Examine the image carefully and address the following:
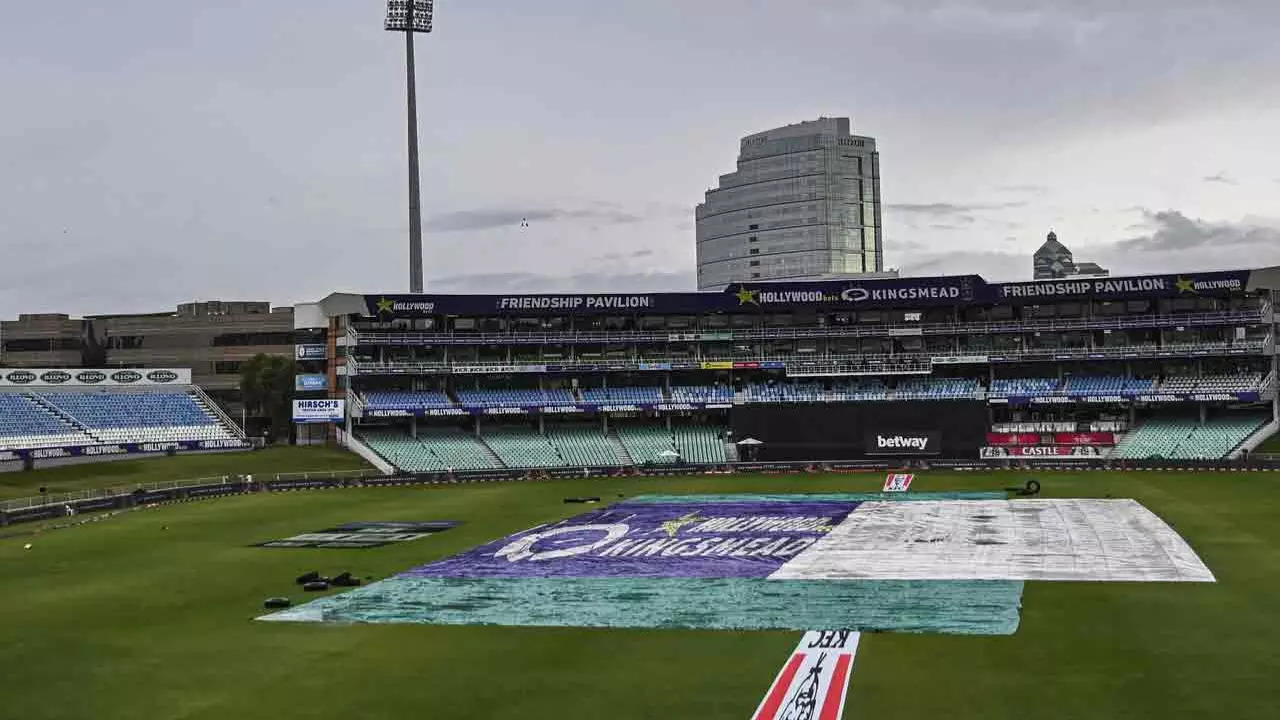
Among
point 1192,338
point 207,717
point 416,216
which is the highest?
point 416,216

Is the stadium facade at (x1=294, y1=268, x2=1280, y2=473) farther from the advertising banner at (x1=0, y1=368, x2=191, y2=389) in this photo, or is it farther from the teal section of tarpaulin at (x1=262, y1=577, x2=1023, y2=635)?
the teal section of tarpaulin at (x1=262, y1=577, x2=1023, y2=635)

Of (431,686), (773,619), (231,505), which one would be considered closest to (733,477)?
(231,505)

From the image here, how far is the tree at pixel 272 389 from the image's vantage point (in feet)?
368

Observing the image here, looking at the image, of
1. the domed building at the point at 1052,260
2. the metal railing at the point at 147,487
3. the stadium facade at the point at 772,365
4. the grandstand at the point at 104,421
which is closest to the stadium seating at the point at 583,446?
the stadium facade at the point at 772,365

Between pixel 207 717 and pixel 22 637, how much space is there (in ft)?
36.2

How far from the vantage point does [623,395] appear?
335 feet

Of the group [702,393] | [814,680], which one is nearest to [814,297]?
[702,393]

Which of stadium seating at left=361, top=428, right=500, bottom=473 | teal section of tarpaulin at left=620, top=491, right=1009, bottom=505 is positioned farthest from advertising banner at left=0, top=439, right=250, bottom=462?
teal section of tarpaulin at left=620, top=491, right=1009, bottom=505

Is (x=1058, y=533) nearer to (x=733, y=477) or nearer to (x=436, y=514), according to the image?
(x=436, y=514)

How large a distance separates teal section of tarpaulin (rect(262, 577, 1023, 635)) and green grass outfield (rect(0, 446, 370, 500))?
44421 millimetres

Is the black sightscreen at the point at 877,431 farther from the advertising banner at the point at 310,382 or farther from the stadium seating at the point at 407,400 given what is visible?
the advertising banner at the point at 310,382

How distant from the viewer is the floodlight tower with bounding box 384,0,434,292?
102812mm

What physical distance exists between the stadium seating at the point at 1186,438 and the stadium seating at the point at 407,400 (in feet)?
184

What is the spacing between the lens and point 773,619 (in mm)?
29547
